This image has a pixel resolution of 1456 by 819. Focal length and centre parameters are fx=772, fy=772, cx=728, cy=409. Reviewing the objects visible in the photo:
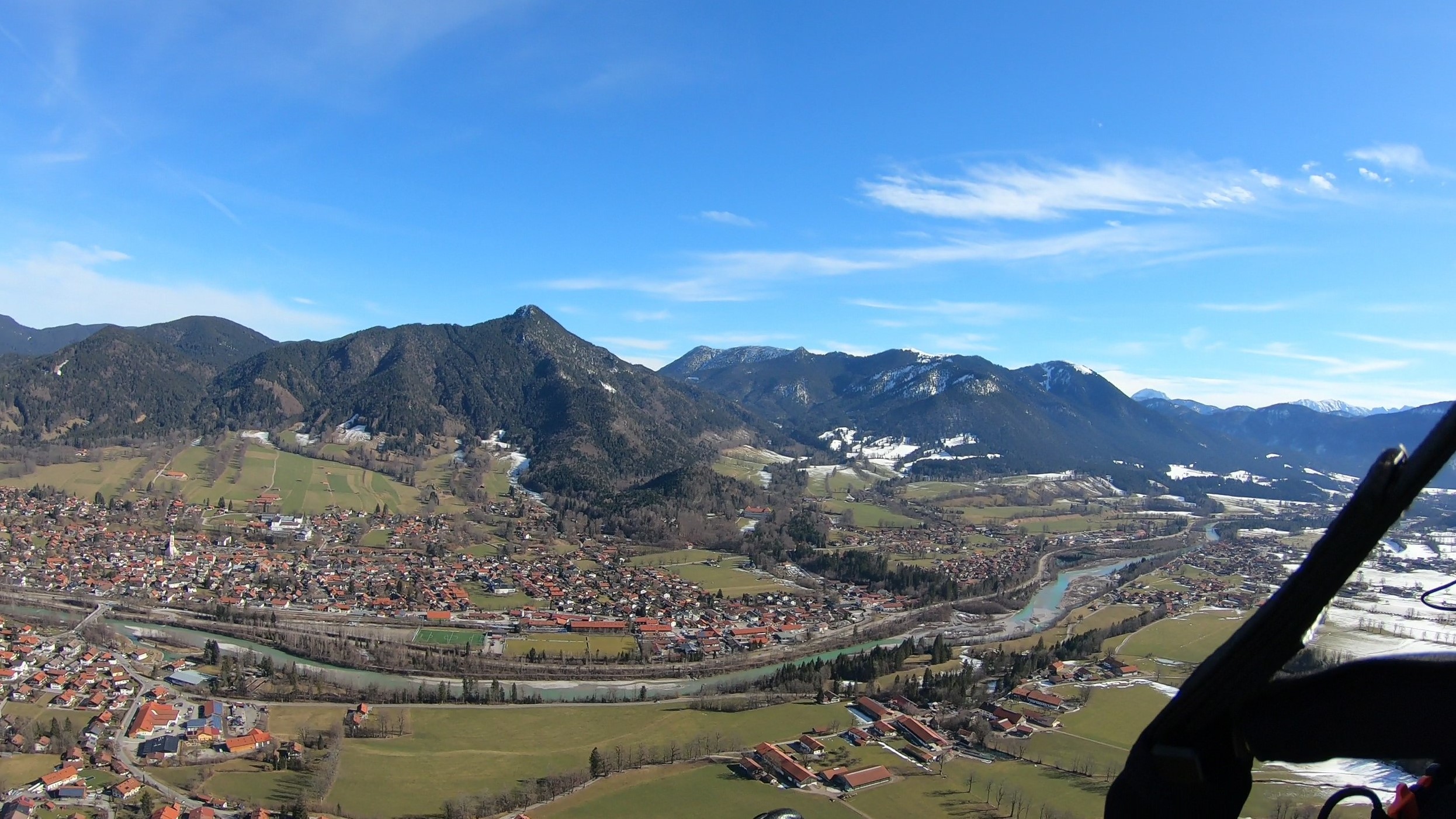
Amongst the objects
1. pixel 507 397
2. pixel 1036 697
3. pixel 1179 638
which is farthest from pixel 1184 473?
pixel 1036 697

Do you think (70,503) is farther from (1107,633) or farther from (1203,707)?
(1203,707)

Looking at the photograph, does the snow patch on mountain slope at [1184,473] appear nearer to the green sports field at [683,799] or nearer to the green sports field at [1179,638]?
the green sports field at [1179,638]

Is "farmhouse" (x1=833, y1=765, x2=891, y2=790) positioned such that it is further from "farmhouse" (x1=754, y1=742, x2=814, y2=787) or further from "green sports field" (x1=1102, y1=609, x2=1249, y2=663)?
"green sports field" (x1=1102, y1=609, x2=1249, y2=663)

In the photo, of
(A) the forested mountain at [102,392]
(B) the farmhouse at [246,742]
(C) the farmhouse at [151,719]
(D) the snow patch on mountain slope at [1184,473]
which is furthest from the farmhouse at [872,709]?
(D) the snow patch on mountain slope at [1184,473]

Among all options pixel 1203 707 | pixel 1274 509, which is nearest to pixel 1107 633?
pixel 1203 707

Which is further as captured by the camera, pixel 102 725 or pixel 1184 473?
pixel 1184 473

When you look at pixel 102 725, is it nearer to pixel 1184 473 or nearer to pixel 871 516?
pixel 871 516
